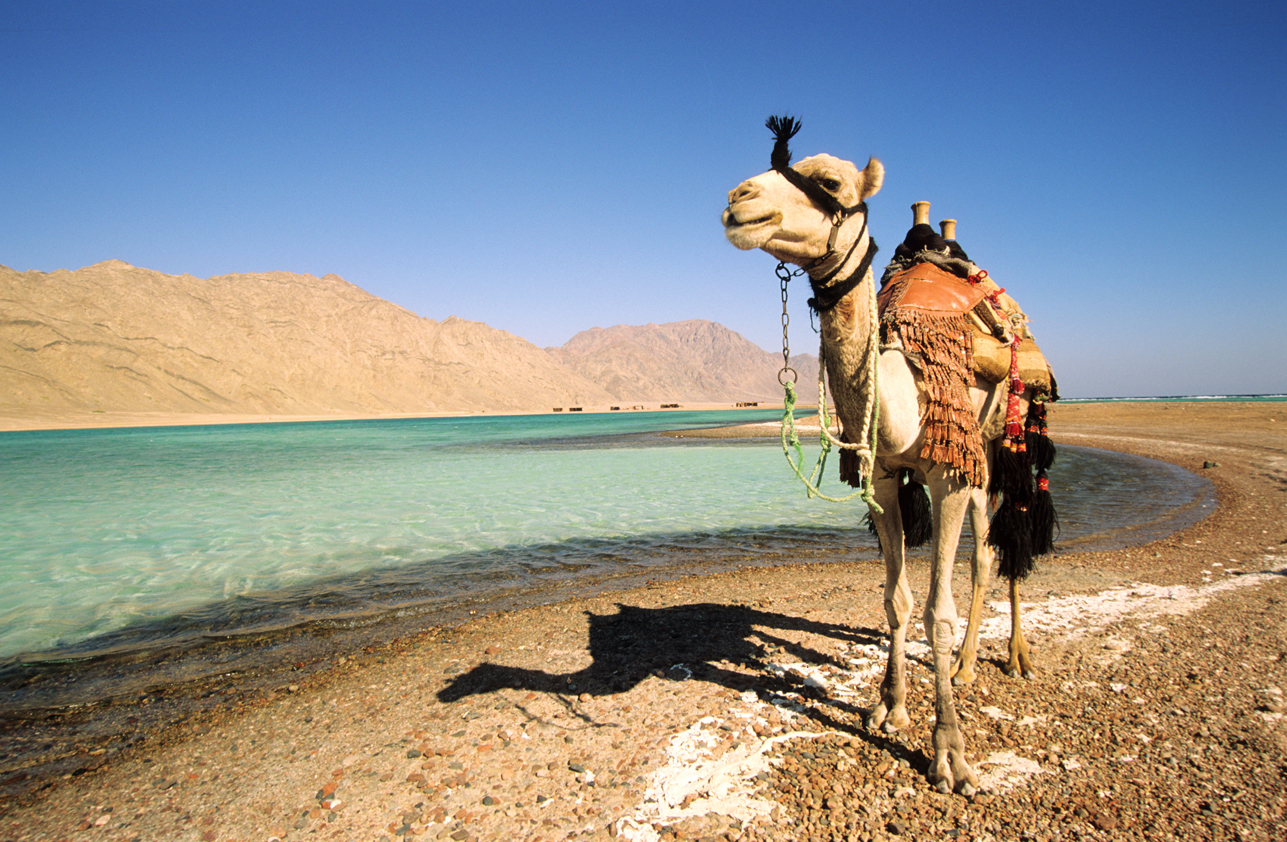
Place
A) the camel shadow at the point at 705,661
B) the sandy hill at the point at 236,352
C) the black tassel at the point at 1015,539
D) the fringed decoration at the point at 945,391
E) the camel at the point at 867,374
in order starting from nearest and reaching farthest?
the camel at the point at 867,374
the fringed decoration at the point at 945,391
the camel shadow at the point at 705,661
the black tassel at the point at 1015,539
the sandy hill at the point at 236,352

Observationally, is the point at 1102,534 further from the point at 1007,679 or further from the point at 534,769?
the point at 534,769

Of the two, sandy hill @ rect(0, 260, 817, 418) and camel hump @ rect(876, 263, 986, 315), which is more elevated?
sandy hill @ rect(0, 260, 817, 418)

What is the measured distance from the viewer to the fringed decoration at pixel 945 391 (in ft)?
10.7

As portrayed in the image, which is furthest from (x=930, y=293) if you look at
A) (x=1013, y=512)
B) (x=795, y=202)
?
(x=1013, y=512)

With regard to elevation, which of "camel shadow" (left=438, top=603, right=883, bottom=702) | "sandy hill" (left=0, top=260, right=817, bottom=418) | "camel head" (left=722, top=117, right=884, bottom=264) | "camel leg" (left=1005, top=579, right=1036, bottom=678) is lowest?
"camel shadow" (left=438, top=603, right=883, bottom=702)

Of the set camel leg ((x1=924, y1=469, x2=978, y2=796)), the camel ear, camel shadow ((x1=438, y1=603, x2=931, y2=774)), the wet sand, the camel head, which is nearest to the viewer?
the camel head

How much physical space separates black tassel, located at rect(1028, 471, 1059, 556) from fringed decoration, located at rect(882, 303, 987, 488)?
189cm

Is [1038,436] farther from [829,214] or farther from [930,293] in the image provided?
[829,214]

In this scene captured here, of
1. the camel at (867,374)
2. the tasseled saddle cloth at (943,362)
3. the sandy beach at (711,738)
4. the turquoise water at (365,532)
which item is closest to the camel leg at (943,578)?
the camel at (867,374)

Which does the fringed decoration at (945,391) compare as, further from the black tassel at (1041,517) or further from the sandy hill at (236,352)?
the sandy hill at (236,352)

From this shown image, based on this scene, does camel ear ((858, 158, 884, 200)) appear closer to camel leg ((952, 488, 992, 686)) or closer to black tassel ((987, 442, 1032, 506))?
camel leg ((952, 488, 992, 686))

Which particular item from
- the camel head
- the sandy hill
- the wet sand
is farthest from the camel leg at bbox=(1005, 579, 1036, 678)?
the sandy hill

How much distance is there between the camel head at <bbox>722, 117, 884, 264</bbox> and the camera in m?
2.63

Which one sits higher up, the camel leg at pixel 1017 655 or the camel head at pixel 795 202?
the camel head at pixel 795 202
